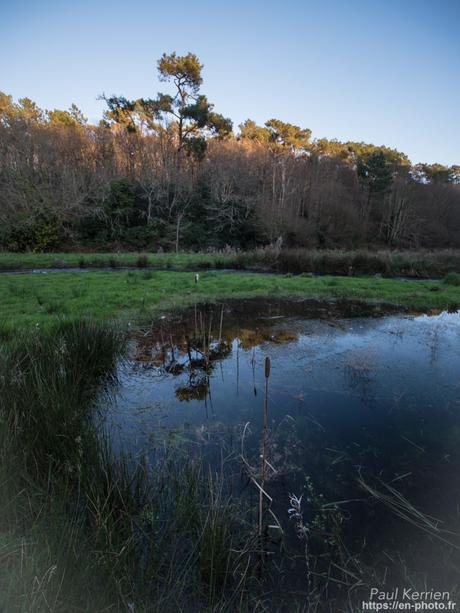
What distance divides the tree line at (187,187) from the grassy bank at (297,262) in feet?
15.5

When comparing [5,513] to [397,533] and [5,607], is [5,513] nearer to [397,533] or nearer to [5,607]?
[5,607]

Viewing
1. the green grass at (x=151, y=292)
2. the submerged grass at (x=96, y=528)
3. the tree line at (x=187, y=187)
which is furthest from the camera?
the tree line at (x=187, y=187)

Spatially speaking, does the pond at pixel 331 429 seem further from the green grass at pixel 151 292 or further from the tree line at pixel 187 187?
the tree line at pixel 187 187

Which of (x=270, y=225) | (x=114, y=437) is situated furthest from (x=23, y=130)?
(x=114, y=437)

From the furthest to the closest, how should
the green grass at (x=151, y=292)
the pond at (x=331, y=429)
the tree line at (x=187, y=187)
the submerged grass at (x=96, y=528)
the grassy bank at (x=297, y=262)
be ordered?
the tree line at (x=187, y=187), the grassy bank at (x=297, y=262), the green grass at (x=151, y=292), the pond at (x=331, y=429), the submerged grass at (x=96, y=528)

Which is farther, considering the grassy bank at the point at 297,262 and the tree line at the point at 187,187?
the tree line at the point at 187,187

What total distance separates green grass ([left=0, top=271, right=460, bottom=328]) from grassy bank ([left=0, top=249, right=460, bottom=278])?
347 cm

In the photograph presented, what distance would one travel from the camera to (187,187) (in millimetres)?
32062

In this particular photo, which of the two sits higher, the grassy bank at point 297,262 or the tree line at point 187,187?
the tree line at point 187,187

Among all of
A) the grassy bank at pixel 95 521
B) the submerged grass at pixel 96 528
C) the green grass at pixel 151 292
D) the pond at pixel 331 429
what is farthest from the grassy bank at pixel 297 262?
the submerged grass at pixel 96 528

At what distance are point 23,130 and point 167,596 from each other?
112 feet

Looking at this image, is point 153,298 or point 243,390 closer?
point 243,390

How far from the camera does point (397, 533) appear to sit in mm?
2533

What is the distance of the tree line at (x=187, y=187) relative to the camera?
1031 inches
